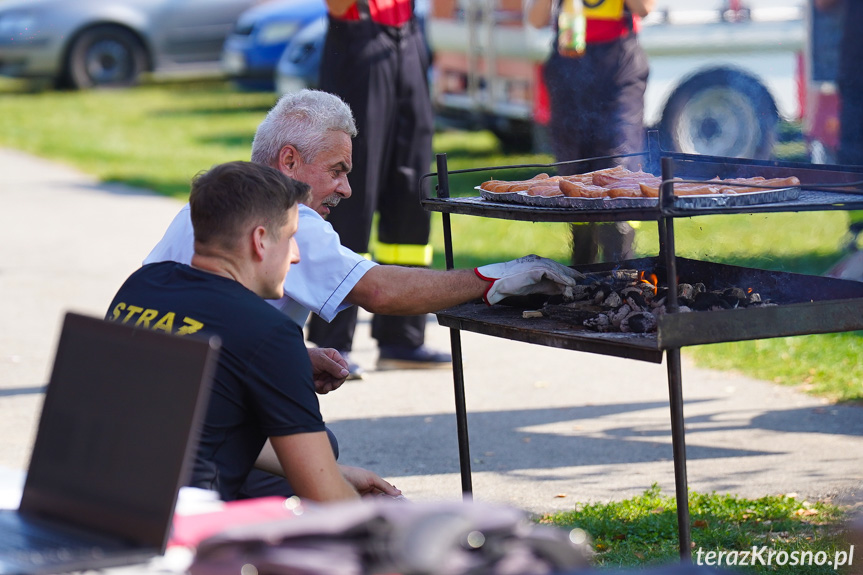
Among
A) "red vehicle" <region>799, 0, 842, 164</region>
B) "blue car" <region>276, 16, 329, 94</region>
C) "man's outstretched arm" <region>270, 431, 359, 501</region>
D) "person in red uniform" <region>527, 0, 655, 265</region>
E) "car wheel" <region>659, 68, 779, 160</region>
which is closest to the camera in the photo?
A: "man's outstretched arm" <region>270, 431, 359, 501</region>

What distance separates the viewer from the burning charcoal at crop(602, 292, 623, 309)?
306 cm

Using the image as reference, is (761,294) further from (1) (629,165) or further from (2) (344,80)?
(2) (344,80)

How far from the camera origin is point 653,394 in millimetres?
5340

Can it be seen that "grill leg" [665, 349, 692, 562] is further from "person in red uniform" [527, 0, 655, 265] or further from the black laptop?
"person in red uniform" [527, 0, 655, 265]

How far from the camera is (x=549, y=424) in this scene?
4.90m

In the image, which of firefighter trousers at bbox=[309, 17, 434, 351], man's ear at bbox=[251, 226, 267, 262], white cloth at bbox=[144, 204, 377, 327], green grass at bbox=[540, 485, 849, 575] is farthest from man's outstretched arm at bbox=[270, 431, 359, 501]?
firefighter trousers at bbox=[309, 17, 434, 351]

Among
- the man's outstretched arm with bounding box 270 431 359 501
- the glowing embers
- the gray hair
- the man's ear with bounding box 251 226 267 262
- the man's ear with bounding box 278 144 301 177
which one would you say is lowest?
the man's outstretched arm with bounding box 270 431 359 501

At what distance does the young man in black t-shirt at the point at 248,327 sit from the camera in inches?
91.1

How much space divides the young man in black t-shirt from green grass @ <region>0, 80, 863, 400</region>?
6.04 ft

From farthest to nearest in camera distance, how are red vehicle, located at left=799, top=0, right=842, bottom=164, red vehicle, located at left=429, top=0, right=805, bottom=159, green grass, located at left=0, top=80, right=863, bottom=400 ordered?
1. red vehicle, located at left=429, top=0, right=805, bottom=159
2. red vehicle, located at left=799, top=0, right=842, bottom=164
3. green grass, located at left=0, top=80, right=863, bottom=400

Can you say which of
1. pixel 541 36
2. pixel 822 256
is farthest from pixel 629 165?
pixel 541 36

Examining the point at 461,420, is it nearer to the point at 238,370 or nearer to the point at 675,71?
the point at 238,370

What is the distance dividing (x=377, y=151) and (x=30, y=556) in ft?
11.7
